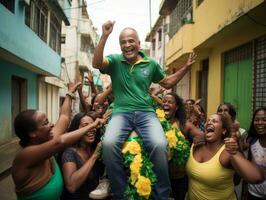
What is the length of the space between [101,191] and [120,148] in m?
0.48

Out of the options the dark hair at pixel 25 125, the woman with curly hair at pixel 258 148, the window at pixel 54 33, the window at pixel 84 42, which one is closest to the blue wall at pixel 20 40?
the window at pixel 54 33

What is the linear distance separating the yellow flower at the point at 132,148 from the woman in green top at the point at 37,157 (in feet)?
1.29

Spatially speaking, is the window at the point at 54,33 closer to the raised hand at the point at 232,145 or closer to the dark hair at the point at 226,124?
the dark hair at the point at 226,124

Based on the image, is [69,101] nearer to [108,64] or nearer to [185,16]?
[108,64]

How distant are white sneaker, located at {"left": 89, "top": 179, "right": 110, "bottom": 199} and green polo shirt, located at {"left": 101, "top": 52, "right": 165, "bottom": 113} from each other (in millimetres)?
728

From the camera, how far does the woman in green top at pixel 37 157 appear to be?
2.83m

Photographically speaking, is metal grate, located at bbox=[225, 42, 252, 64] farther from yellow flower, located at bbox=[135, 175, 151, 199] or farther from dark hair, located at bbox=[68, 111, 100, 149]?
yellow flower, located at bbox=[135, 175, 151, 199]

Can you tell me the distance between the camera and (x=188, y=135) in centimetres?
426

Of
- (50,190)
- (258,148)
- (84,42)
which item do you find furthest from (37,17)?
(84,42)

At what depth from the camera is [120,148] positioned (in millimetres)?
3229

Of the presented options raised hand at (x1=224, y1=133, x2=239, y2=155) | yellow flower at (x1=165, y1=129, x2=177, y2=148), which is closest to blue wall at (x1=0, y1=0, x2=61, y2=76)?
yellow flower at (x1=165, y1=129, x2=177, y2=148)

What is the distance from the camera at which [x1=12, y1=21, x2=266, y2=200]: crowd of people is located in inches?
116

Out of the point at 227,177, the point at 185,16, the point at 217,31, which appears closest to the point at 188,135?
the point at 227,177

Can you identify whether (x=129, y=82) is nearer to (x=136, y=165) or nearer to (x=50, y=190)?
(x=136, y=165)
